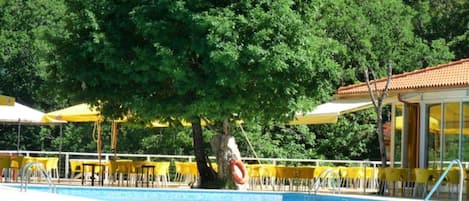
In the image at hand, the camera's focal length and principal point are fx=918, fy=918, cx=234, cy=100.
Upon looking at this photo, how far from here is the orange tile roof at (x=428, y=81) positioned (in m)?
20.5

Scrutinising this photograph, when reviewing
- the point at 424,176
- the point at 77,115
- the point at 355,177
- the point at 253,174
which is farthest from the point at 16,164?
the point at 424,176

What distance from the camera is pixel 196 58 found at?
21.2 m

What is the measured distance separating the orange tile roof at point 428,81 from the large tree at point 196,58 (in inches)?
73.2

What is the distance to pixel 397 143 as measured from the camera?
24547 mm

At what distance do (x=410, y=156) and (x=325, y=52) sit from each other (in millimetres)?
4064

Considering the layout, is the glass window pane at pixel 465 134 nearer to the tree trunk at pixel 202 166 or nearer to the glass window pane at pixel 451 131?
the glass window pane at pixel 451 131

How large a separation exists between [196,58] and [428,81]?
5491mm

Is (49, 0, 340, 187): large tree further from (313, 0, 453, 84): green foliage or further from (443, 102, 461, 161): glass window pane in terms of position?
(313, 0, 453, 84): green foliage

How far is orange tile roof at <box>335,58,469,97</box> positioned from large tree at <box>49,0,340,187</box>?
1.86 m

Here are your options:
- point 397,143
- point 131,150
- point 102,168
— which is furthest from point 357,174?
point 131,150

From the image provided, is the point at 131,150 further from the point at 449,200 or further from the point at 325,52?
the point at 449,200

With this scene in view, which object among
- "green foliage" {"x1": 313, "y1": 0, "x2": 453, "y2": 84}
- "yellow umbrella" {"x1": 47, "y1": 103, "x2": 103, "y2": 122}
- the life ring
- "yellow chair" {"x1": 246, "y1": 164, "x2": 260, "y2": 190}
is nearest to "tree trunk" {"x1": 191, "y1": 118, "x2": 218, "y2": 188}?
the life ring

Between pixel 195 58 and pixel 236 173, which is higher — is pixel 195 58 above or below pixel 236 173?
above

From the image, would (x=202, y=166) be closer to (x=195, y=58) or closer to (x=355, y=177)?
(x=195, y=58)
